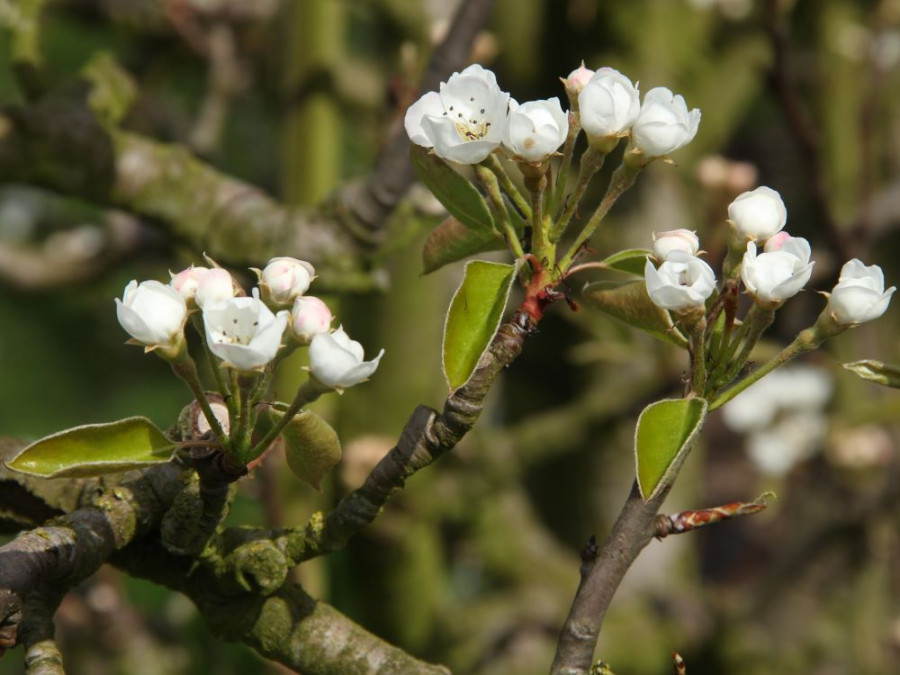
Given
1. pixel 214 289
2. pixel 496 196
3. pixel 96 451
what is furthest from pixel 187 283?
pixel 496 196

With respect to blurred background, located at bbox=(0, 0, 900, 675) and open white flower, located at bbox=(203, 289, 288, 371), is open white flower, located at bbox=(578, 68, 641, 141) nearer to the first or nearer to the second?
open white flower, located at bbox=(203, 289, 288, 371)

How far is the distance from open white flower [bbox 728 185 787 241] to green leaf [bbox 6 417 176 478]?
1.47 ft

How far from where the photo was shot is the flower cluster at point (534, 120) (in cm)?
83

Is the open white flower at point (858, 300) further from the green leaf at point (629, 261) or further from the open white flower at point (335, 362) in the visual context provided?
the open white flower at point (335, 362)

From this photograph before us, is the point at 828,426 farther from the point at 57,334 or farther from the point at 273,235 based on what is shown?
the point at 57,334

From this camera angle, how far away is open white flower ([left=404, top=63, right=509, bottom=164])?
2.71 ft

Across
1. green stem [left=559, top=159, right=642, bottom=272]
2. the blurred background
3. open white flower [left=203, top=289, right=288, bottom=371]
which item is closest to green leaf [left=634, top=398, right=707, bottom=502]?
green stem [left=559, top=159, right=642, bottom=272]

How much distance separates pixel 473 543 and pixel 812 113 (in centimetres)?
169

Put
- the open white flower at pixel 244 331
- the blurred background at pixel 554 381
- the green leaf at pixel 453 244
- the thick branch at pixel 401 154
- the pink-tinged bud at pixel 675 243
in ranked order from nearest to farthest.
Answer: the open white flower at pixel 244 331, the pink-tinged bud at pixel 675 243, the green leaf at pixel 453 244, the thick branch at pixel 401 154, the blurred background at pixel 554 381

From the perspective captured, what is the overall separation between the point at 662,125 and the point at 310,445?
0.35 metres

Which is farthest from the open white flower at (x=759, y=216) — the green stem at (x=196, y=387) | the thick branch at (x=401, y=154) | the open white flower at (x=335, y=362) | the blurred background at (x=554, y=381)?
the blurred background at (x=554, y=381)

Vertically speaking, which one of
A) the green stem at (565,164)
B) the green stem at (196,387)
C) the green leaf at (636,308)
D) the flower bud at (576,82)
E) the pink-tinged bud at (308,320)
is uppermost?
the flower bud at (576,82)

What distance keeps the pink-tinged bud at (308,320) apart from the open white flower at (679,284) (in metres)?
0.23

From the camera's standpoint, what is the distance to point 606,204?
2.90 feet
